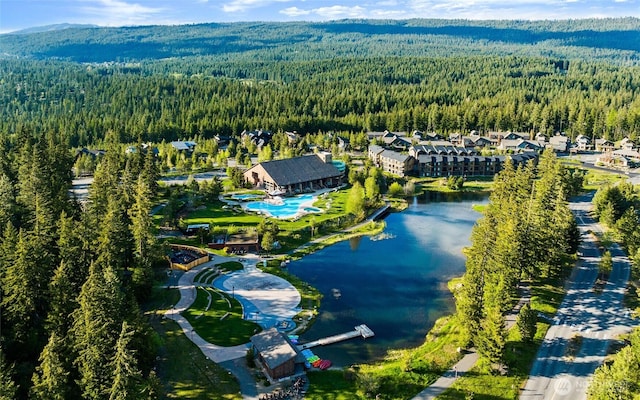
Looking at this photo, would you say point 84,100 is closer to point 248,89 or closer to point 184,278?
point 248,89

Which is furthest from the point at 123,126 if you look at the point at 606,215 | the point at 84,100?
the point at 606,215

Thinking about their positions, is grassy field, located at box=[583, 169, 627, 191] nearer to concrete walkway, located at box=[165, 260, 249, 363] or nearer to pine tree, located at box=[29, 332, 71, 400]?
concrete walkway, located at box=[165, 260, 249, 363]

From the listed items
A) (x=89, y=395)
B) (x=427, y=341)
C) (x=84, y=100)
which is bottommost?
(x=427, y=341)

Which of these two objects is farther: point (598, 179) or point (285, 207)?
point (598, 179)

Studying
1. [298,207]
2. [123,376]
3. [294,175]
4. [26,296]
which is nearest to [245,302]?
[26,296]

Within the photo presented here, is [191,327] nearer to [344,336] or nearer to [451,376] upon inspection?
[344,336]

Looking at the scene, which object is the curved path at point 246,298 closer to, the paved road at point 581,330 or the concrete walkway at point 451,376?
the concrete walkway at point 451,376

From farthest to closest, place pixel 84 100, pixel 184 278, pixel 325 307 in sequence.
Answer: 1. pixel 84 100
2. pixel 184 278
3. pixel 325 307

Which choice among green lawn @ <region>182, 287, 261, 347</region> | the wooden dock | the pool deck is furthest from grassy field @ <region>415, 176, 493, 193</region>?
green lawn @ <region>182, 287, 261, 347</region>
